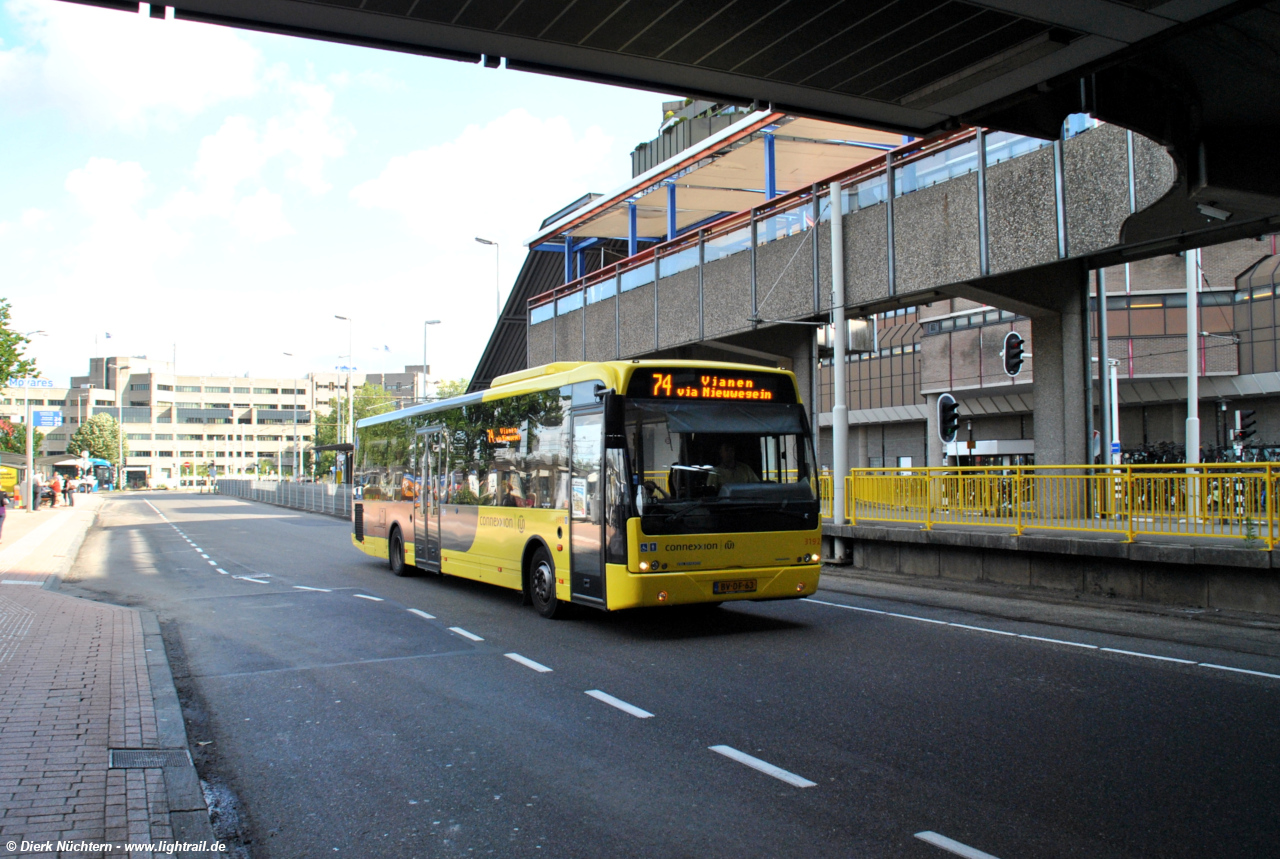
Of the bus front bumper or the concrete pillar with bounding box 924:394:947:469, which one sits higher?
the concrete pillar with bounding box 924:394:947:469

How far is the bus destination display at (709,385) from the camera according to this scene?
1054cm

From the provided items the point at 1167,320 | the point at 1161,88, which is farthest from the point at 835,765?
the point at 1167,320

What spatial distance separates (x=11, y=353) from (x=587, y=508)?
35.2 meters

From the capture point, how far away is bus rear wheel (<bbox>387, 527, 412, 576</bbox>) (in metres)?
17.5

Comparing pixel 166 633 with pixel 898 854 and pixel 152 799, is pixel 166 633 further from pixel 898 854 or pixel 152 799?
pixel 898 854

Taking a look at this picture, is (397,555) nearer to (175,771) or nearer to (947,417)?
(947,417)

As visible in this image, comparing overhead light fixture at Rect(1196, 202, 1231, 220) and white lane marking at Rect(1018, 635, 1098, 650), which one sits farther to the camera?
overhead light fixture at Rect(1196, 202, 1231, 220)

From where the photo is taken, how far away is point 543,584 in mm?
11984

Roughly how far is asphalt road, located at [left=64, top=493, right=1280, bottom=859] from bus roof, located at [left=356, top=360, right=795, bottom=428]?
9.24 ft

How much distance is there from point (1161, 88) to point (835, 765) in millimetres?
7726

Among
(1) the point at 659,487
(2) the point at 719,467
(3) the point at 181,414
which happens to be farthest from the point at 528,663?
(3) the point at 181,414

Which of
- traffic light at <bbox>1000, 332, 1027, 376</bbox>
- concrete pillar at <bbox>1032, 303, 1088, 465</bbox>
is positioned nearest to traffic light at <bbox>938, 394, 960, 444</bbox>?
concrete pillar at <bbox>1032, 303, 1088, 465</bbox>

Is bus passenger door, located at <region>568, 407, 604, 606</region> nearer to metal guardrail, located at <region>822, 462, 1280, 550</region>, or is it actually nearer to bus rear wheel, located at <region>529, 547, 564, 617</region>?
bus rear wheel, located at <region>529, 547, 564, 617</region>

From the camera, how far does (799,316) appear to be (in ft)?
76.7
